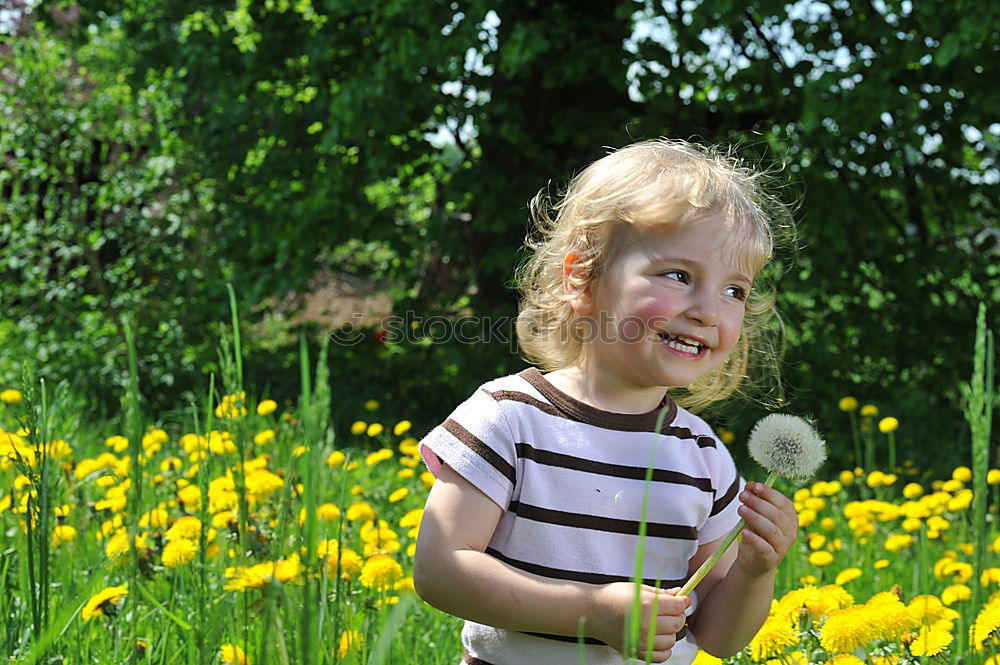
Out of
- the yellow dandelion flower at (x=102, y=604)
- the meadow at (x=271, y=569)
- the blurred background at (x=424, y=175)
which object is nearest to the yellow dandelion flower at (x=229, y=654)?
the meadow at (x=271, y=569)

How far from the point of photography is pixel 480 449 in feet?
4.52

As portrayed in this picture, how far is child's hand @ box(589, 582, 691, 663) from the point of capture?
1.22 m

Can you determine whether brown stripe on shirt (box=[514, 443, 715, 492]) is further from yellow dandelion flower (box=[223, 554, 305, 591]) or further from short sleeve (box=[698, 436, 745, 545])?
yellow dandelion flower (box=[223, 554, 305, 591])

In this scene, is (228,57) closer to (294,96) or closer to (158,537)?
(294,96)


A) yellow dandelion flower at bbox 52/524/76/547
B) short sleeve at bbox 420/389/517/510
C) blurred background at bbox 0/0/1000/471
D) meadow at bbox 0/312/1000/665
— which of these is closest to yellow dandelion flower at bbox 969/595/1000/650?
meadow at bbox 0/312/1000/665

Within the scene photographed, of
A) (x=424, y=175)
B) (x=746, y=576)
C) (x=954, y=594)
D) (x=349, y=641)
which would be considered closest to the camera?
(x=349, y=641)

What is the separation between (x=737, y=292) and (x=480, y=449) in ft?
1.48

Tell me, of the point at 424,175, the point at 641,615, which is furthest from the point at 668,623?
the point at 424,175

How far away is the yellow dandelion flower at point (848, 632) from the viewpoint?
1.48 meters

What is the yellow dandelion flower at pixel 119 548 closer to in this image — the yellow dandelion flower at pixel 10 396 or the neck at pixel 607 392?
the neck at pixel 607 392

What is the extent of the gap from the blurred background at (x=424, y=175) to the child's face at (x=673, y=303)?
10.6 ft

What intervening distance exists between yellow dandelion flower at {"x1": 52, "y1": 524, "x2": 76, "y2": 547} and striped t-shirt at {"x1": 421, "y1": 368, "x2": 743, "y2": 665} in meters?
0.98

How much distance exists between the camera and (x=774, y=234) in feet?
5.86

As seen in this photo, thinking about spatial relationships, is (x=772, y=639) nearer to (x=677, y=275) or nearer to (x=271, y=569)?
(x=677, y=275)
